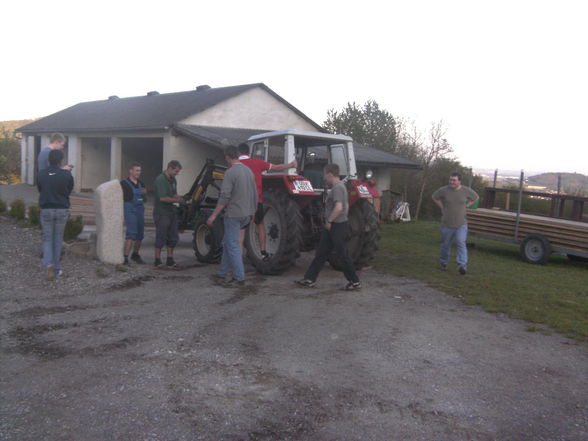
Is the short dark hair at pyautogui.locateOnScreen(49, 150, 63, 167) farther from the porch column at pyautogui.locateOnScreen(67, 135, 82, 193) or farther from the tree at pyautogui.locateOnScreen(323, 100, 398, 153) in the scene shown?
the tree at pyautogui.locateOnScreen(323, 100, 398, 153)

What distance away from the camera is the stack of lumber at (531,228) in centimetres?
1119

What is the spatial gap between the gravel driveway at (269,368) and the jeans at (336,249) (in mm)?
427

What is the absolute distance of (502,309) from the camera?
22.6 ft

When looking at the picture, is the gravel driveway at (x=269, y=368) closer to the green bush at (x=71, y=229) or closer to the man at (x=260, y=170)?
the man at (x=260, y=170)

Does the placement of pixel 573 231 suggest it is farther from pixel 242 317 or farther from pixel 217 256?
pixel 242 317

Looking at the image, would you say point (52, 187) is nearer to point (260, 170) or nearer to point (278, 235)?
point (260, 170)

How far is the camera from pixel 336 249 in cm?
743

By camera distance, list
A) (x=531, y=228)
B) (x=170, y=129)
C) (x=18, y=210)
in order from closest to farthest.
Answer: (x=18, y=210) → (x=531, y=228) → (x=170, y=129)

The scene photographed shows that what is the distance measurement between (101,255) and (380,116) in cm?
3752

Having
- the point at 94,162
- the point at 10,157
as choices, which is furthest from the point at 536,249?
the point at 10,157

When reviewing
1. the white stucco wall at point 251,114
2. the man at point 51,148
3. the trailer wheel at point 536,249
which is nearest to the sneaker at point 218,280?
the man at point 51,148

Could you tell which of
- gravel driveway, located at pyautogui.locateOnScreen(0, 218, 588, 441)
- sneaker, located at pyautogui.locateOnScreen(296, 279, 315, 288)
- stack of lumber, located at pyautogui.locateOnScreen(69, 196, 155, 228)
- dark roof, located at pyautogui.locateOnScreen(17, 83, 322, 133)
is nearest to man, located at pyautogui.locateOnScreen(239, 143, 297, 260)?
sneaker, located at pyautogui.locateOnScreen(296, 279, 315, 288)

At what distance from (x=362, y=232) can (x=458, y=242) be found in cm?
193

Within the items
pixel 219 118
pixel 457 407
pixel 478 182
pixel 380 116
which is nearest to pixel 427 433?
pixel 457 407
